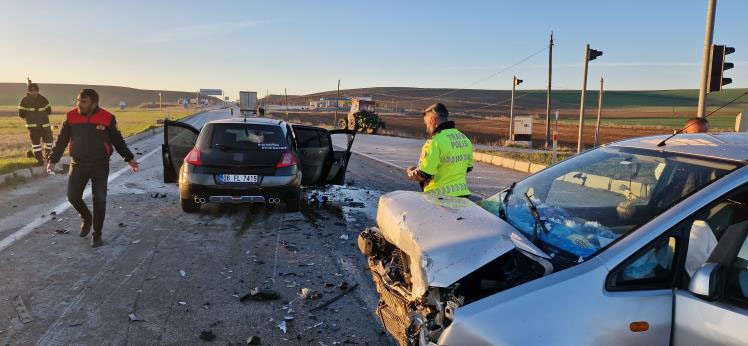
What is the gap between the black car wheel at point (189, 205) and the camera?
7.76m

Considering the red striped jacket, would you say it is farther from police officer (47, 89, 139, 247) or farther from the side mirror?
A: the side mirror

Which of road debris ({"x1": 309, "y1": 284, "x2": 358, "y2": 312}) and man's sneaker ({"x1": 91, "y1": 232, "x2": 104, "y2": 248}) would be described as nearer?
road debris ({"x1": 309, "y1": 284, "x2": 358, "y2": 312})

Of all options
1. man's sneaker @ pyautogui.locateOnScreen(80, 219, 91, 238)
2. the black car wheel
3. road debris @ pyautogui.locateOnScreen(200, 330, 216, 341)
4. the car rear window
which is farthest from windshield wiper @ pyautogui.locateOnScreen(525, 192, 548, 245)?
the black car wheel

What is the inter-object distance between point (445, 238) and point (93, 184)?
509 centimetres

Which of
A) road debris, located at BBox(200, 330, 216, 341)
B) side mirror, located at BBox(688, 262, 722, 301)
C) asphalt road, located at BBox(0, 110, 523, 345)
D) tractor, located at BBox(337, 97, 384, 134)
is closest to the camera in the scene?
side mirror, located at BBox(688, 262, 722, 301)

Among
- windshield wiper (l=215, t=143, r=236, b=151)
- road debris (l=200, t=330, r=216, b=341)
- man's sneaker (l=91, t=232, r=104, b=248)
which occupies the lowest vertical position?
road debris (l=200, t=330, r=216, b=341)

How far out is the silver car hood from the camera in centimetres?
250

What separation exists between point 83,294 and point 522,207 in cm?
374

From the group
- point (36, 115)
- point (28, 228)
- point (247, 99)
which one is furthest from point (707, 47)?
point (247, 99)

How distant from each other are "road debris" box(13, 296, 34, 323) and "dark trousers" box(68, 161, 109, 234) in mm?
1831

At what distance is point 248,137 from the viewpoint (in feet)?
26.3

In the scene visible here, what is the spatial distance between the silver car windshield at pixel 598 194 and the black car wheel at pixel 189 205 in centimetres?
529

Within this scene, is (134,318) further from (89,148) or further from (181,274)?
(89,148)

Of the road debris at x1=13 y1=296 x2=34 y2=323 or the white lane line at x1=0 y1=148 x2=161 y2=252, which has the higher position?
the white lane line at x1=0 y1=148 x2=161 y2=252
